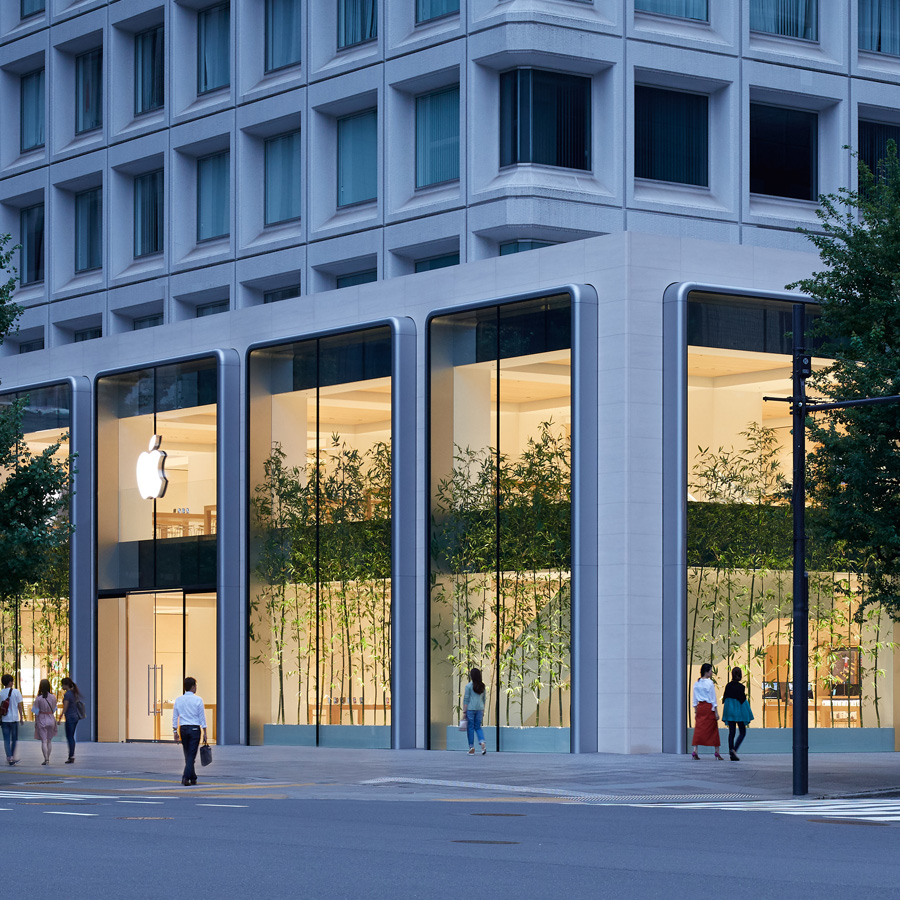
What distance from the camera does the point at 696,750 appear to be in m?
29.2

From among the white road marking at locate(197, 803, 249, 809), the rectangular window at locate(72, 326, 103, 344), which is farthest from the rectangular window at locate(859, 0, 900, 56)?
the white road marking at locate(197, 803, 249, 809)

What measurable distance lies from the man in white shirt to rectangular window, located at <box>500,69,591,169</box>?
599 inches

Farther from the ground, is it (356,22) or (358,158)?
(356,22)

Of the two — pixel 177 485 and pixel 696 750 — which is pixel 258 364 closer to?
pixel 177 485

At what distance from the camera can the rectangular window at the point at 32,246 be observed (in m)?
47.1

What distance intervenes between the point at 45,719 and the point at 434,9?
17.4 meters

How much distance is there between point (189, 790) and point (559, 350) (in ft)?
38.2

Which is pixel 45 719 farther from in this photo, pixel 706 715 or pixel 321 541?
pixel 706 715

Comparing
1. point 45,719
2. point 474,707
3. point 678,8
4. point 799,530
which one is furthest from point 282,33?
point 799,530

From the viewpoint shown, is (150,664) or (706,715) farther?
(150,664)

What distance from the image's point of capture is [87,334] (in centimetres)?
4584

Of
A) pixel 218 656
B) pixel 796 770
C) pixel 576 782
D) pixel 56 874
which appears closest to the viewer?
pixel 56 874

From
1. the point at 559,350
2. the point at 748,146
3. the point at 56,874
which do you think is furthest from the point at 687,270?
the point at 56,874

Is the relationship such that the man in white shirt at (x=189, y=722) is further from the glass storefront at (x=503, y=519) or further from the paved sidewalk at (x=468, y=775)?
the glass storefront at (x=503, y=519)
